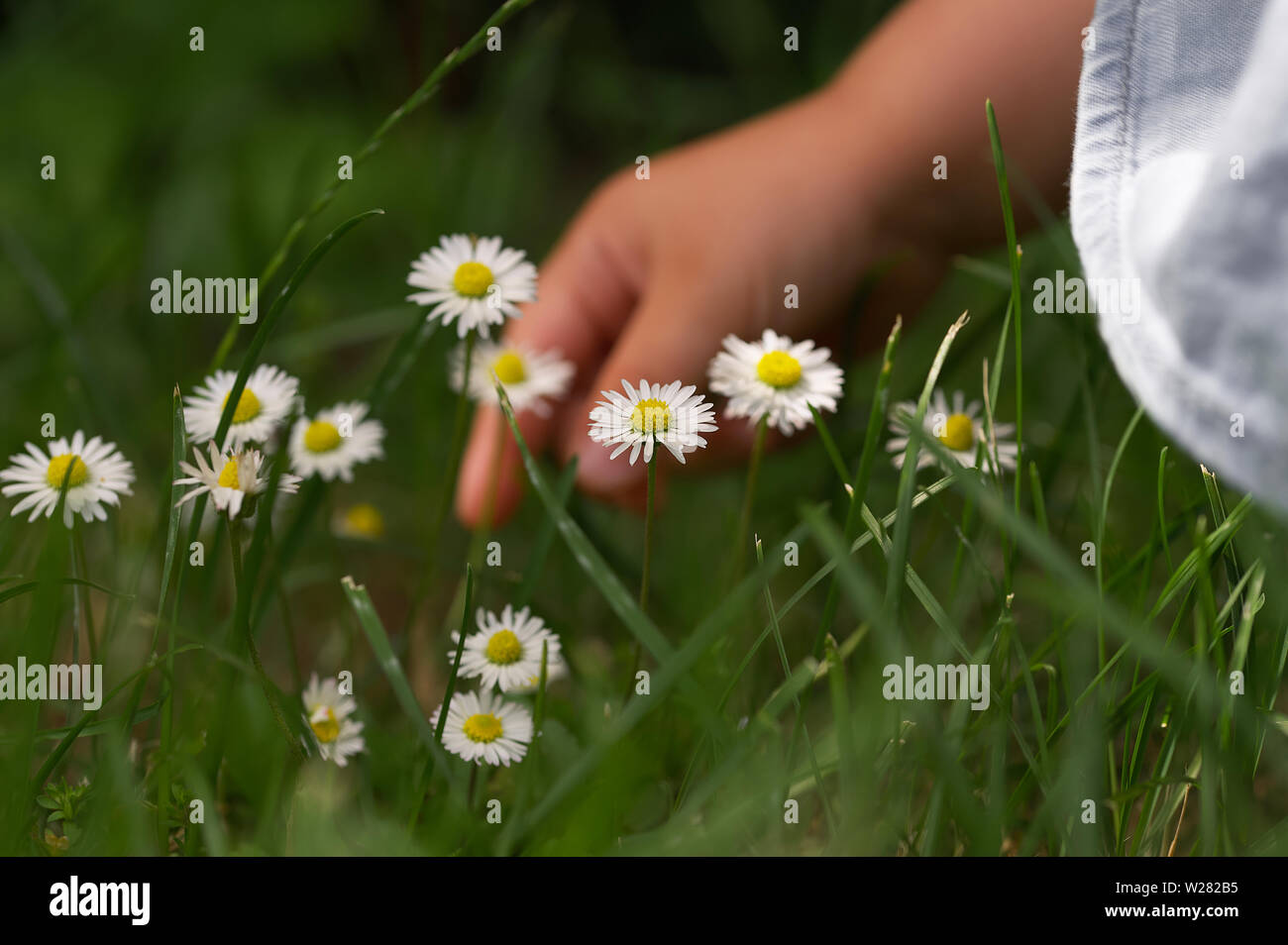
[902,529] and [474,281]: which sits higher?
[474,281]

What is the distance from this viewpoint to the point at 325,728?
0.49 metres

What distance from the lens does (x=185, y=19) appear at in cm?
143

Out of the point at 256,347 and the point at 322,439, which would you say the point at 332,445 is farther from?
the point at 256,347

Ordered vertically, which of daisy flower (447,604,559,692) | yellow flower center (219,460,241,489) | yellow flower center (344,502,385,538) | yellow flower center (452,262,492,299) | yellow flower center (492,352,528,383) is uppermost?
yellow flower center (492,352,528,383)

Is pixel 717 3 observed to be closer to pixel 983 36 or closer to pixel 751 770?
pixel 983 36

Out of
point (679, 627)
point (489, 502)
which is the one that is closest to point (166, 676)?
point (489, 502)

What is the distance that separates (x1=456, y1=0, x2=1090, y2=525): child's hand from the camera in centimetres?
70

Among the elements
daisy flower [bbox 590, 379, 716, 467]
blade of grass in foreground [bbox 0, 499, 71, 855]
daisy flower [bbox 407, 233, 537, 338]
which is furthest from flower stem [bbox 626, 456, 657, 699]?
blade of grass in foreground [bbox 0, 499, 71, 855]

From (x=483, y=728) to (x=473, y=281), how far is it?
0.21 metres

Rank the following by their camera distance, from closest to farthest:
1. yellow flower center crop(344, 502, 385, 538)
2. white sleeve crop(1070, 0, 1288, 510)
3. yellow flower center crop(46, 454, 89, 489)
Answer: white sleeve crop(1070, 0, 1288, 510), yellow flower center crop(46, 454, 89, 489), yellow flower center crop(344, 502, 385, 538)

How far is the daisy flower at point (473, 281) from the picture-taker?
512 millimetres

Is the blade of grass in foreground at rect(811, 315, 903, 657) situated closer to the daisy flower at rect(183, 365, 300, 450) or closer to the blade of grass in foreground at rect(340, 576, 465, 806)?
the blade of grass in foreground at rect(340, 576, 465, 806)

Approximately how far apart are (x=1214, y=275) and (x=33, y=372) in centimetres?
92

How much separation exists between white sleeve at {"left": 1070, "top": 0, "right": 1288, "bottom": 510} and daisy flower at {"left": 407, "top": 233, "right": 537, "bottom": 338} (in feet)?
0.84
